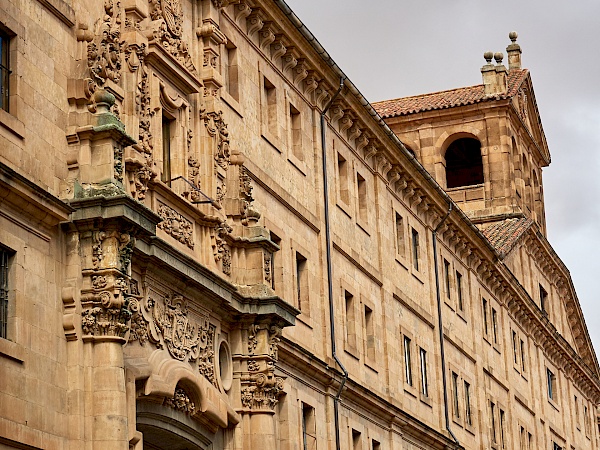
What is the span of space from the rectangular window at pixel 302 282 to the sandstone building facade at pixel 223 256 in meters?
0.09

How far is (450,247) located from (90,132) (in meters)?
31.2

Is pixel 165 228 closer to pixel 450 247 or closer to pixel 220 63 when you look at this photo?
pixel 220 63

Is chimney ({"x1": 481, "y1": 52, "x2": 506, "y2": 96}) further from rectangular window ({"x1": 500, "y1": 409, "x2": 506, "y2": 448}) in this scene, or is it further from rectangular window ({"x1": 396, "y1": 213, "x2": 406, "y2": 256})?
rectangular window ({"x1": 396, "y1": 213, "x2": 406, "y2": 256})

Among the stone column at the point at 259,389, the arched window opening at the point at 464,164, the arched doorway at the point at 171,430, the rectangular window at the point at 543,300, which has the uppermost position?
the arched window opening at the point at 464,164

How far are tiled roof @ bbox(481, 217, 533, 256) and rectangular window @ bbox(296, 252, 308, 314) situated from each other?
25.2 meters

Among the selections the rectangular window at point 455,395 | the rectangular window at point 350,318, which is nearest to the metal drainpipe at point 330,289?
the rectangular window at point 350,318

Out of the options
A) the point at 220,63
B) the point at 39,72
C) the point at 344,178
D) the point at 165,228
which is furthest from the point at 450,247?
the point at 39,72

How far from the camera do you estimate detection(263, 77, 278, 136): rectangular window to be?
43.1 m

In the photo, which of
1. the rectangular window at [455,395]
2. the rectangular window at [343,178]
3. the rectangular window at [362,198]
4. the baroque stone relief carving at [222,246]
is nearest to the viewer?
the baroque stone relief carving at [222,246]

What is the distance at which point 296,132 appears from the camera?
45.1 meters

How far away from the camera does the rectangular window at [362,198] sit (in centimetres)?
5009

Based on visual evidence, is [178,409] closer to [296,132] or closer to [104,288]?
[104,288]

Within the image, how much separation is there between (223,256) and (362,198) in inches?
589

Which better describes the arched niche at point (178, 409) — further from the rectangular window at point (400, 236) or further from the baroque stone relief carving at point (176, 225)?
the rectangular window at point (400, 236)
